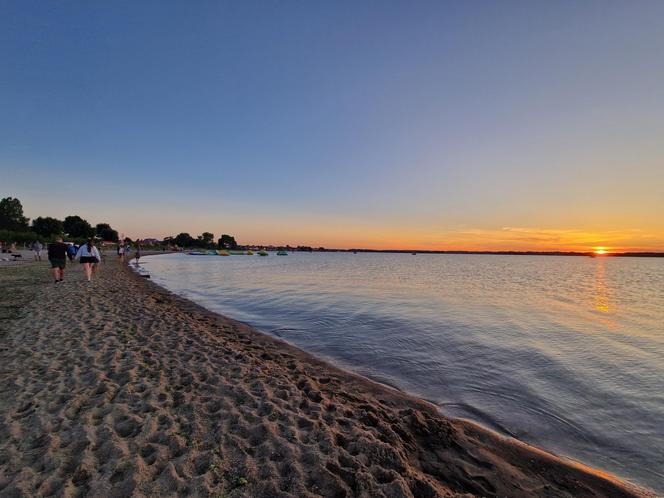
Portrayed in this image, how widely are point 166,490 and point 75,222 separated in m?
157

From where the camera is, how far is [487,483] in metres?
4.35

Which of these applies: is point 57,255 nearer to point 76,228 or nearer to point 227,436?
point 227,436

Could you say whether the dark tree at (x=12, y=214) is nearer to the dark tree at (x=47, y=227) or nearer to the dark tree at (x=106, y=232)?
the dark tree at (x=47, y=227)

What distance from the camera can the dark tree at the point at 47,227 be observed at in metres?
107

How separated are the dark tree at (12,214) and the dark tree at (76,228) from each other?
14.2 metres

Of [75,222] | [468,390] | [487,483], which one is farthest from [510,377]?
[75,222]

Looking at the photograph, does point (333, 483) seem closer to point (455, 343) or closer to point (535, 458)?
point (535, 458)

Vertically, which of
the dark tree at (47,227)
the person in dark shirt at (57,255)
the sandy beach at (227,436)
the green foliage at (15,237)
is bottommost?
the sandy beach at (227,436)

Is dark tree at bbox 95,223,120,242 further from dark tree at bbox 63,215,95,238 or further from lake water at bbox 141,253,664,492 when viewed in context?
lake water at bbox 141,253,664,492

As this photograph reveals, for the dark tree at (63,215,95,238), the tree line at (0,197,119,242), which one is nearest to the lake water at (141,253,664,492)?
the tree line at (0,197,119,242)

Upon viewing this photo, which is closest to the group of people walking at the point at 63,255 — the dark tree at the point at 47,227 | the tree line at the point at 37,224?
the tree line at the point at 37,224

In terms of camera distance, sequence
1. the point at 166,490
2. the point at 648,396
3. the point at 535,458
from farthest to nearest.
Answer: the point at 648,396 → the point at 535,458 → the point at 166,490

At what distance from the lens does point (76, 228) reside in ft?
400

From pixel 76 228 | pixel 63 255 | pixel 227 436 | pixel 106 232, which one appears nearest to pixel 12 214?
pixel 76 228
